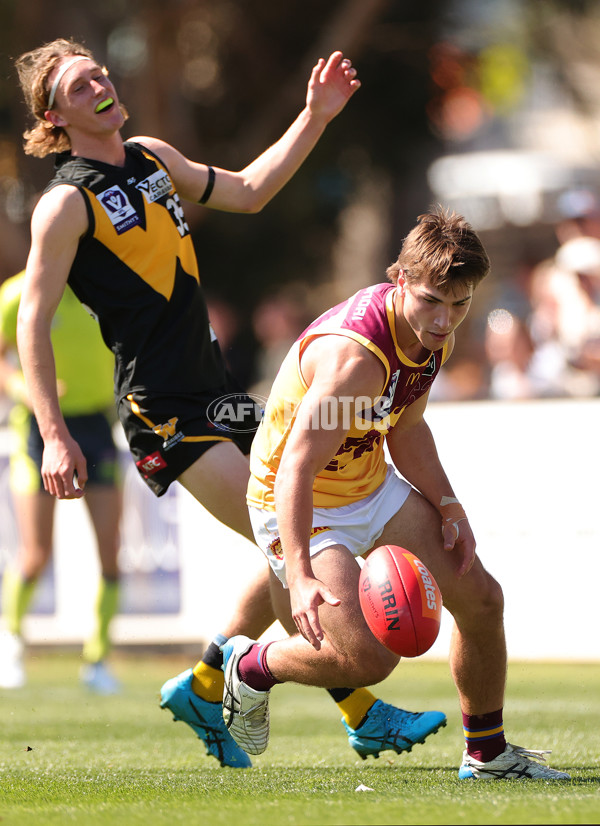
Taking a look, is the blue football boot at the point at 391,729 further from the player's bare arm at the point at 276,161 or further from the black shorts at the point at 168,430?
the player's bare arm at the point at 276,161

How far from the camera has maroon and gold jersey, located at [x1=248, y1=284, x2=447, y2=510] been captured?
409 centimetres

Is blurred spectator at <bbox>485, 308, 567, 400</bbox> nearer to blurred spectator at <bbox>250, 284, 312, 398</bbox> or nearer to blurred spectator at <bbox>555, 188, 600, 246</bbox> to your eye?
blurred spectator at <bbox>555, 188, 600, 246</bbox>

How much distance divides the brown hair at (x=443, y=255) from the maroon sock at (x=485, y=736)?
154 cm

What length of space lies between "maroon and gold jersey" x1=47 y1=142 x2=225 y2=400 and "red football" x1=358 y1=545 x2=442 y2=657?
46.7 inches

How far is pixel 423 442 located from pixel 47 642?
5425mm

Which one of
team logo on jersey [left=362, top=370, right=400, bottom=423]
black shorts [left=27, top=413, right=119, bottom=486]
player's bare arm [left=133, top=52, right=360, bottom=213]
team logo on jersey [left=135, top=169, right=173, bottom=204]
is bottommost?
black shorts [left=27, top=413, right=119, bottom=486]

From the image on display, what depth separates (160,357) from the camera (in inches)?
188

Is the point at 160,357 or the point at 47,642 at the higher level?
the point at 160,357

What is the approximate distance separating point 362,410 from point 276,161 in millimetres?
1591

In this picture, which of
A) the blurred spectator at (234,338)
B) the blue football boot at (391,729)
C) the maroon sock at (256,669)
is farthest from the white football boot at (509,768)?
the blurred spectator at (234,338)

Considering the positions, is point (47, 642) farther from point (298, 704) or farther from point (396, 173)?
point (396, 173)

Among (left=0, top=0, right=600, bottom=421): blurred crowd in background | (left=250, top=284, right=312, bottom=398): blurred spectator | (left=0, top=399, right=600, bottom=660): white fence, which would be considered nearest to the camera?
(left=0, top=399, right=600, bottom=660): white fence

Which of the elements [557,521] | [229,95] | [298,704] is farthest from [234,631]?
[229,95]

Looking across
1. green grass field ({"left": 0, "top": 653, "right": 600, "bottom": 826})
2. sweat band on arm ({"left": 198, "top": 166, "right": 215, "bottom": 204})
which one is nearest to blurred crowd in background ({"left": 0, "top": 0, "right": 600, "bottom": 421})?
green grass field ({"left": 0, "top": 653, "right": 600, "bottom": 826})
